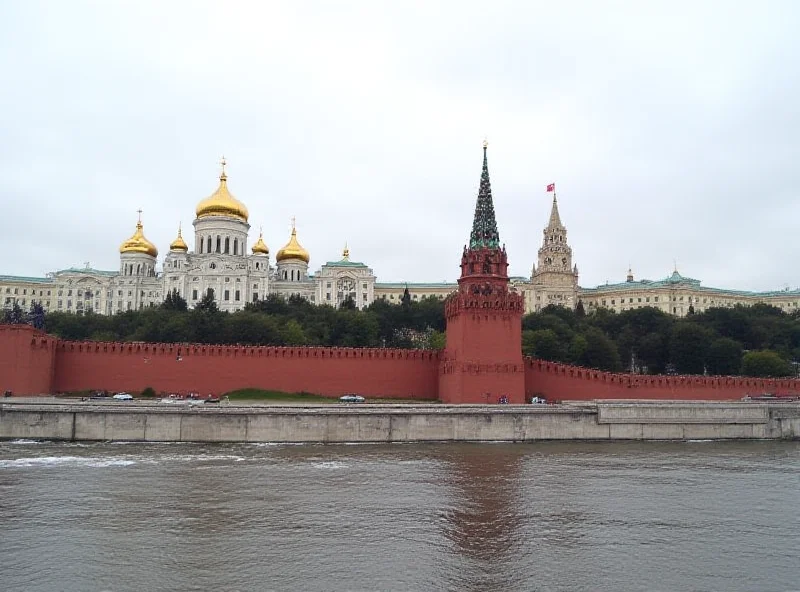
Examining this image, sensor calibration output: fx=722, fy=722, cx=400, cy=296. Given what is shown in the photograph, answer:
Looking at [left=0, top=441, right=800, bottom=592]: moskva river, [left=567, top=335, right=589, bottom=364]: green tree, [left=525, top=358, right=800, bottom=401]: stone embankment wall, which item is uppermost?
[left=567, top=335, right=589, bottom=364]: green tree

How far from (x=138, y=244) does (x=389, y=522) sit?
9698cm

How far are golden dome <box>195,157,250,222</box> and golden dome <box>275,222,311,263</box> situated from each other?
1559 cm

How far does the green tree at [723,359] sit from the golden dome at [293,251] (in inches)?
2488

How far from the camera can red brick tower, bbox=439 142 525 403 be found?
3791 centimetres

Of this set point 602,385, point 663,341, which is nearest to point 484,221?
point 602,385

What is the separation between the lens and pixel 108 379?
130 feet

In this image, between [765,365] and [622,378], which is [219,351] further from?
[765,365]

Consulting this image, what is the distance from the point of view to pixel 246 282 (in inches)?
3812

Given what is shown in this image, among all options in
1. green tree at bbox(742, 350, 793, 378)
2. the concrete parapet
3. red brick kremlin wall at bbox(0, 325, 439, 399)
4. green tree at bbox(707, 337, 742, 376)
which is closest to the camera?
the concrete parapet

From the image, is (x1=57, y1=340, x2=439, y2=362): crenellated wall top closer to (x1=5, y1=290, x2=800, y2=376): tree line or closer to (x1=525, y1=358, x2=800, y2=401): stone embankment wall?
(x1=525, y1=358, x2=800, y2=401): stone embankment wall

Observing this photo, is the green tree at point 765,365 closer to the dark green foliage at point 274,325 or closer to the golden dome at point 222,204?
the dark green foliage at point 274,325

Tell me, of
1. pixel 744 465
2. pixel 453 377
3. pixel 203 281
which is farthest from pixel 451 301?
pixel 203 281

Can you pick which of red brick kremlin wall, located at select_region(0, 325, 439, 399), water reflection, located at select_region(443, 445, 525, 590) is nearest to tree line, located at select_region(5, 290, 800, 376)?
red brick kremlin wall, located at select_region(0, 325, 439, 399)

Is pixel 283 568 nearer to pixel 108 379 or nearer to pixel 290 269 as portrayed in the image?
pixel 108 379
